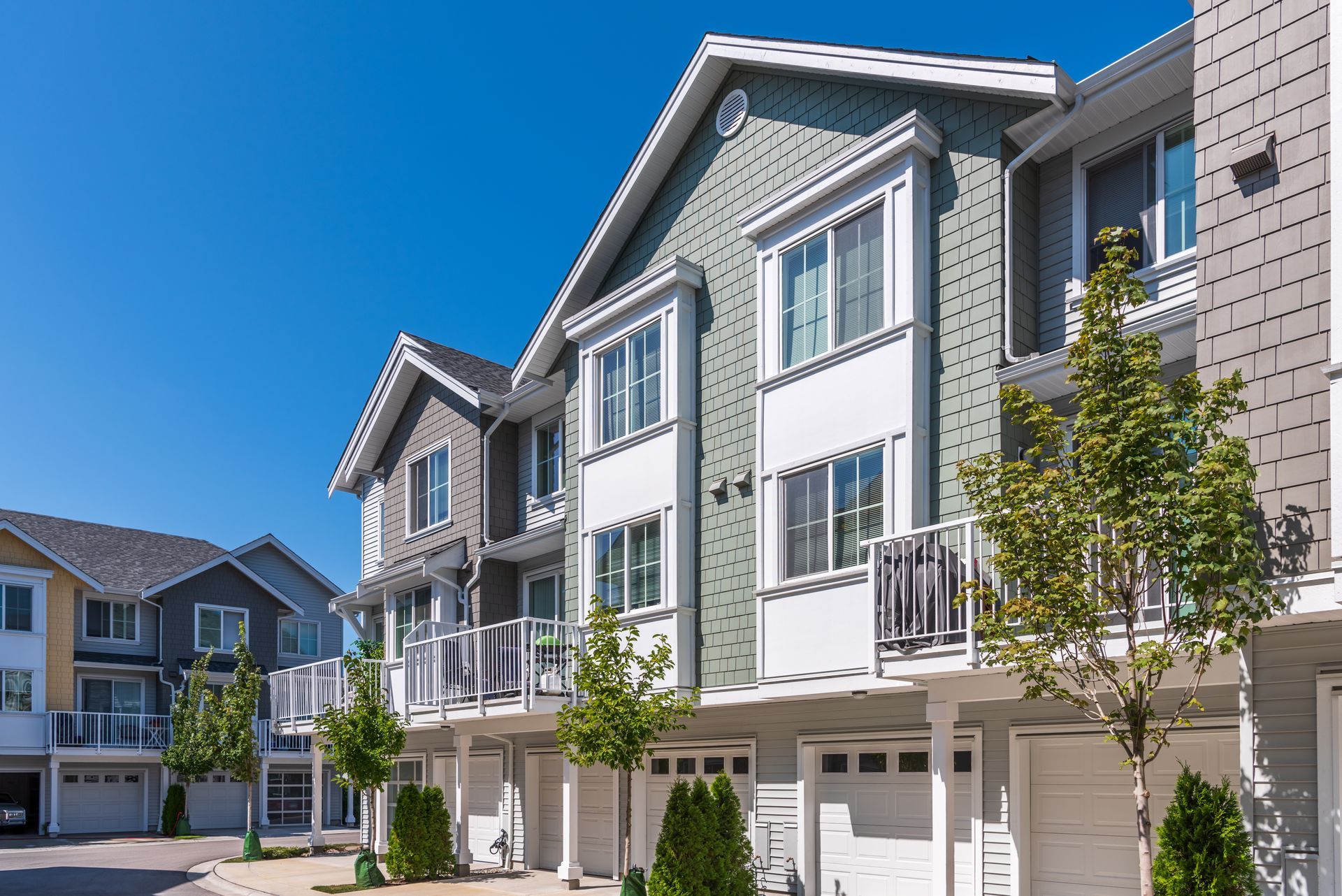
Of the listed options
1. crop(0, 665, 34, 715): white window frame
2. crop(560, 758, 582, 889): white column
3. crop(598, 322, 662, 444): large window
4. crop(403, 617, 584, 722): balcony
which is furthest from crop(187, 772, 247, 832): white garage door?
crop(598, 322, 662, 444): large window

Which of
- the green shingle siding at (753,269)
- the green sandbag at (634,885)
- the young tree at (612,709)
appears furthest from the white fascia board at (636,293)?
the green sandbag at (634,885)

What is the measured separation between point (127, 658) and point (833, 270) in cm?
3270

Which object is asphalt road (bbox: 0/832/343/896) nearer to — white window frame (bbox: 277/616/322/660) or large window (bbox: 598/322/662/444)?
white window frame (bbox: 277/616/322/660)

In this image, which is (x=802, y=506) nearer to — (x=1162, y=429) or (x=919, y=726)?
(x=919, y=726)

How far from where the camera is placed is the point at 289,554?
148 ft

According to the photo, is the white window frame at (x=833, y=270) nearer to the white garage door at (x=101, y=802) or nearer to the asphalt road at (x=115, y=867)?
the asphalt road at (x=115, y=867)

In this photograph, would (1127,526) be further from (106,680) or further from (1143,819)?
(106,680)

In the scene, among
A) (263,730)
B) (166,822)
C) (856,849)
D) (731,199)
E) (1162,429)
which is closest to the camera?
(1162,429)

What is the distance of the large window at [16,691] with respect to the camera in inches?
1369

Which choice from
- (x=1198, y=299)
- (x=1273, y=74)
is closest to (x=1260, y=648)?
(x=1198, y=299)

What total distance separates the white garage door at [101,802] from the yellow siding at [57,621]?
250cm

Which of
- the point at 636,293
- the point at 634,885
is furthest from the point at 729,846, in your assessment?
the point at 636,293

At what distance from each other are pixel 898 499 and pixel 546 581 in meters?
9.93

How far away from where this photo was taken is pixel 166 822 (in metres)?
36.0
